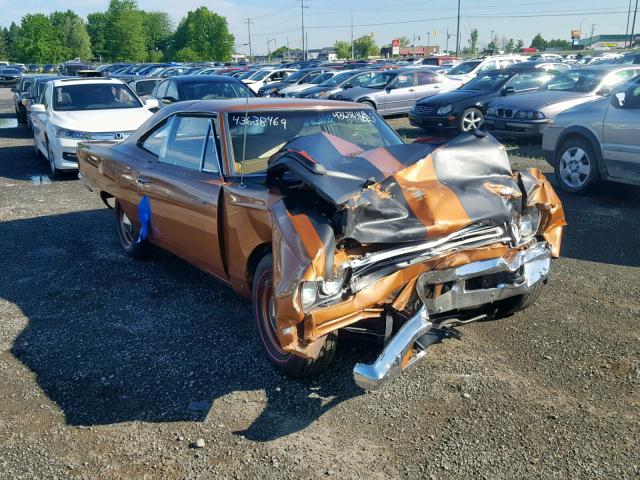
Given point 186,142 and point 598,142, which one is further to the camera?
point 598,142

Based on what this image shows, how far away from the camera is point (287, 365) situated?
393cm

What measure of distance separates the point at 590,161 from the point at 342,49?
107 meters

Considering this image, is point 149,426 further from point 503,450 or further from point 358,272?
point 503,450

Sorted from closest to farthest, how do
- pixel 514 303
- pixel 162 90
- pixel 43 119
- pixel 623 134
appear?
pixel 514 303, pixel 623 134, pixel 43 119, pixel 162 90

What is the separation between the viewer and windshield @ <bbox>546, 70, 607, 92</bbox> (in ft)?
44.3

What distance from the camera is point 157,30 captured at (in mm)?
131125

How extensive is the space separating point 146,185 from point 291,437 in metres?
3.08

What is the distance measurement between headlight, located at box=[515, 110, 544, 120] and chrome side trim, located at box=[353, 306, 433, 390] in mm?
10278

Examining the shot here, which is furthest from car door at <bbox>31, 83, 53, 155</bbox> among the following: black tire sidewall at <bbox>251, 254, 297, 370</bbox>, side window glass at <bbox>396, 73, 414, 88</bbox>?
side window glass at <bbox>396, 73, 414, 88</bbox>

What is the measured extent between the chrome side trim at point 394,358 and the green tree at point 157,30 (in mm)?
122505

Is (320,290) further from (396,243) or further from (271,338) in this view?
(271,338)

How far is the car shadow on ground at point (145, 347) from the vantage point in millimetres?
3805

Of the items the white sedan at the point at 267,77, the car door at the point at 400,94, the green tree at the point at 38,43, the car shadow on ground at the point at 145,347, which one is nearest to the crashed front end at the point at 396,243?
the car shadow on ground at the point at 145,347

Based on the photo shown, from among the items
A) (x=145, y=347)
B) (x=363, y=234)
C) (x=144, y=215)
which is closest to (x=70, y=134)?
(x=144, y=215)
